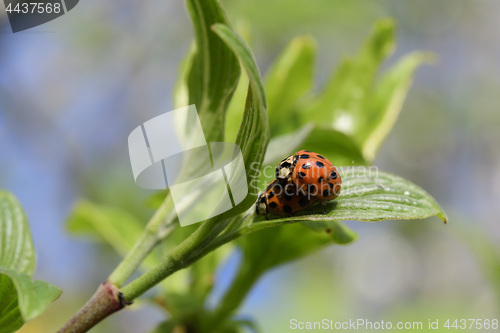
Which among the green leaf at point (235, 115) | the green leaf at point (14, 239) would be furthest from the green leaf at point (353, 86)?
the green leaf at point (14, 239)

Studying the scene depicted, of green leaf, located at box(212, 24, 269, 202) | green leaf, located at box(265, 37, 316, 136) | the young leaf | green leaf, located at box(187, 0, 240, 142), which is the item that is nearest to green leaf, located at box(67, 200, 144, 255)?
the young leaf

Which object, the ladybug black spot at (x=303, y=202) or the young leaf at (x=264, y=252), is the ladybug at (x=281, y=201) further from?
the young leaf at (x=264, y=252)

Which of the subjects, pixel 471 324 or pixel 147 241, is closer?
pixel 147 241

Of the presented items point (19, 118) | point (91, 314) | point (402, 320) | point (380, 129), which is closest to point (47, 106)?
point (19, 118)

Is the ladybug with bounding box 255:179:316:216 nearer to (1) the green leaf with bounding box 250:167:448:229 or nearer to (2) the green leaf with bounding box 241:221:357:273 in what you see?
(1) the green leaf with bounding box 250:167:448:229

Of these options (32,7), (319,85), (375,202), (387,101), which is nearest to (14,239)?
(375,202)

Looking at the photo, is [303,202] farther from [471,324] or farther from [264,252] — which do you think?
[471,324]

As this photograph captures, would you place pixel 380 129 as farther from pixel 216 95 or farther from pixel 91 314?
pixel 91 314
